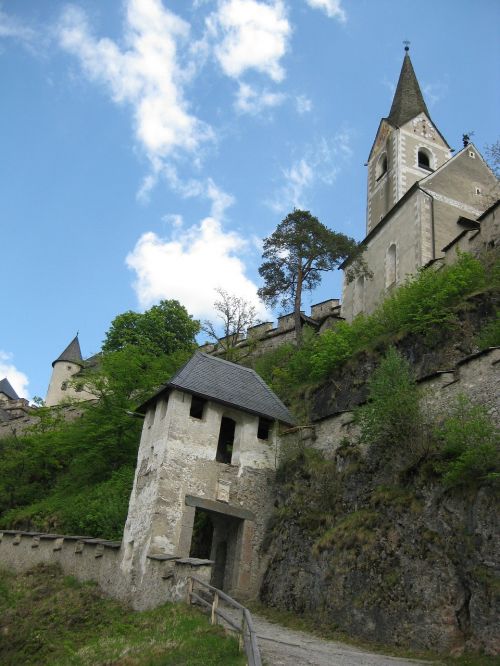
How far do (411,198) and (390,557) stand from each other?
22.3 m

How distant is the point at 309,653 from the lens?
1104 centimetres

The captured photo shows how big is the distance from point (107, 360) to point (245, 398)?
1113 centimetres

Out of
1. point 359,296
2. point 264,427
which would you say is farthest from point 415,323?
point 359,296

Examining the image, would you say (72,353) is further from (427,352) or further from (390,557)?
(390,557)

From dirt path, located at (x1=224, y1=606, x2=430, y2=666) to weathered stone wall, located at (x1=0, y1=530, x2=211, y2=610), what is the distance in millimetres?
2525

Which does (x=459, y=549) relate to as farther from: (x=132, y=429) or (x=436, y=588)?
(x=132, y=429)

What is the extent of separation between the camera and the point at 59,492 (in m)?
27.8

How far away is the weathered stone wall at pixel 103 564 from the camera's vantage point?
49.4ft

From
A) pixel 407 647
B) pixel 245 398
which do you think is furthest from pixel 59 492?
pixel 407 647

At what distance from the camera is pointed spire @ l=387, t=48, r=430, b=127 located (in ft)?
135

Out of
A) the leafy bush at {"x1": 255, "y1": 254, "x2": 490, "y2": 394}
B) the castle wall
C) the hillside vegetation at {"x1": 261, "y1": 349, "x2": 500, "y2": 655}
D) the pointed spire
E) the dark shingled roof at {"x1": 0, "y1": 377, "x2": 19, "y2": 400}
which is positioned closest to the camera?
the hillside vegetation at {"x1": 261, "y1": 349, "x2": 500, "y2": 655}

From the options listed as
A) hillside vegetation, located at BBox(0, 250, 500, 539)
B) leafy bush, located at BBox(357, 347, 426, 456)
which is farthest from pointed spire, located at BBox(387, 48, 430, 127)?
leafy bush, located at BBox(357, 347, 426, 456)

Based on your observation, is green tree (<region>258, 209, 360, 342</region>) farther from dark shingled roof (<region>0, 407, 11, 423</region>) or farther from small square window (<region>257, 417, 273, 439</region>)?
dark shingled roof (<region>0, 407, 11, 423</region>)

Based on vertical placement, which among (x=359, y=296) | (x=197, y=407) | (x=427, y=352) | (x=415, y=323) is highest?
(x=359, y=296)
